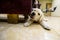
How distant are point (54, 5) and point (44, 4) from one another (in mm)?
225

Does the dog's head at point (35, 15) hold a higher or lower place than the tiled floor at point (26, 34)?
higher

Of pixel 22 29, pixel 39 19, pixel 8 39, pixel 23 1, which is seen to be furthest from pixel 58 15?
pixel 8 39

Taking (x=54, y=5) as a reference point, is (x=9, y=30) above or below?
below

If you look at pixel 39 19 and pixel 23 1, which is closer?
pixel 23 1

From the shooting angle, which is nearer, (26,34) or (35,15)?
(26,34)

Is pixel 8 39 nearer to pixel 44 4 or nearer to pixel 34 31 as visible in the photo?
pixel 34 31

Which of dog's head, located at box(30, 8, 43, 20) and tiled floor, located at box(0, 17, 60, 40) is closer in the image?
tiled floor, located at box(0, 17, 60, 40)

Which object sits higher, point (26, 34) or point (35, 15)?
point (35, 15)

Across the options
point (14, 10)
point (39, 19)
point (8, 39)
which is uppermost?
point (14, 10)

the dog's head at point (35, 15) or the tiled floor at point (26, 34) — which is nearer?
the tiled floor at point (26, 34)

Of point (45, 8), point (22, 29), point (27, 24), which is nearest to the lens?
point (22, 29)

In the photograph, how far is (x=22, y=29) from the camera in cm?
168

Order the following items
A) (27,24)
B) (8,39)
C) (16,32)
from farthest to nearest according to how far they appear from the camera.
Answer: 1. (27,24)
2. (16,32)
3. (8,39)

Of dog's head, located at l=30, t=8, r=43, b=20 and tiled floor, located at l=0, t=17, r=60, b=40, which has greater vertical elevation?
dog's head, located at l=30, t=8, r=43, b=20
